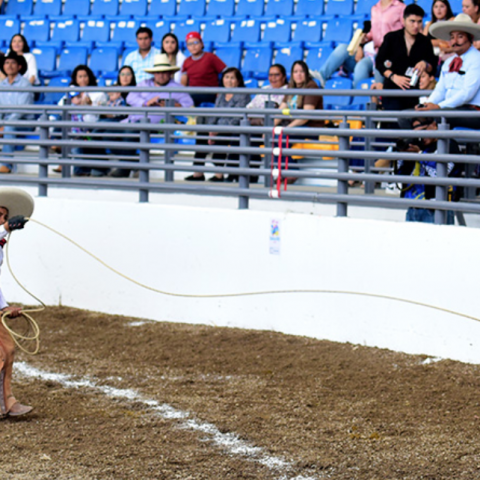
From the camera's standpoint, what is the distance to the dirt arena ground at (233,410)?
17.0 feet

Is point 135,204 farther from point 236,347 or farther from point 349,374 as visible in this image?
point 349,374

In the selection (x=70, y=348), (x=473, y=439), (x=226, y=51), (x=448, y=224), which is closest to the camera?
(x=473, y=439)

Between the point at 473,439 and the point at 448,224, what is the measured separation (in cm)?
254

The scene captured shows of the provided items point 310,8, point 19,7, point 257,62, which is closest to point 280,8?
point 310,8

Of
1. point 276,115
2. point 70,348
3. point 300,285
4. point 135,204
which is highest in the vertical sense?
point 276,115

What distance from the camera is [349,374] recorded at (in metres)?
7.20

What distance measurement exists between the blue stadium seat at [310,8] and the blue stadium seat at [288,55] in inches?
39.7

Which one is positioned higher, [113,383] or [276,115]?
[276,115]

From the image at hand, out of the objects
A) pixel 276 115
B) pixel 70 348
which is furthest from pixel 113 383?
pixel 276 115

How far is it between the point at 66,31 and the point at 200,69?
610 cm

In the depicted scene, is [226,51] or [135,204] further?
[226,51]

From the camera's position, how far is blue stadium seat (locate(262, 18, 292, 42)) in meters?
15.2

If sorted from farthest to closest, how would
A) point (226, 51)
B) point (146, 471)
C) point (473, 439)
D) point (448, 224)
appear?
point (226, 51), point (448, 224), point (473, 439), point (146, 471)

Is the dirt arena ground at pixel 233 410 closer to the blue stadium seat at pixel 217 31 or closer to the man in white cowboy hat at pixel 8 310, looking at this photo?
the man in white cowboy hat at pixel 8 310
